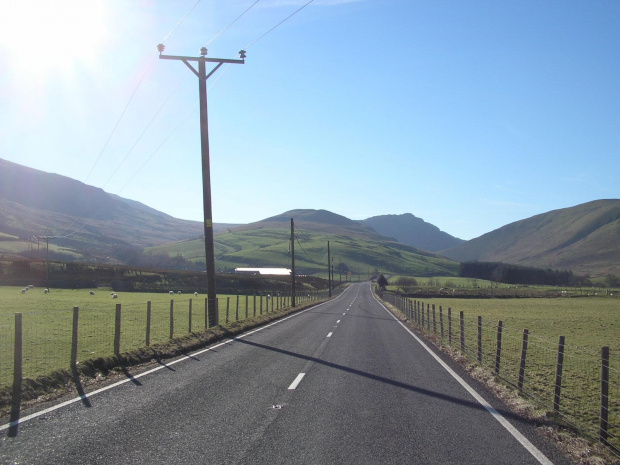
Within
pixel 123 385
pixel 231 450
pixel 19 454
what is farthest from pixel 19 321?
pixel 231 450

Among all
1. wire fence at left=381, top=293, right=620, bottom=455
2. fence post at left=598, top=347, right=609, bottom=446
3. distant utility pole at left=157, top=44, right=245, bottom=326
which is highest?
distant utility pole at left=157, top=44, right=245, bottom=326

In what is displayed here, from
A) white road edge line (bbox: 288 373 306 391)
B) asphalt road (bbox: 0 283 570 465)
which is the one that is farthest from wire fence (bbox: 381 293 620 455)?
white road edge line (bbox: 288 373 306 391)

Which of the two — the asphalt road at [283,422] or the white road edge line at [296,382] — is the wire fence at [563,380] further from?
the white road edge line at [296,382]

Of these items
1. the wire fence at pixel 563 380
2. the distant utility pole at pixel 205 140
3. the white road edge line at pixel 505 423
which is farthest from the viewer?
the distant utility pole at pixel 205 140

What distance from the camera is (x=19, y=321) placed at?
9.98 m

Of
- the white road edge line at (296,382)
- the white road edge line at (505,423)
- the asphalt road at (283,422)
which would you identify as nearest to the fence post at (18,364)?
the asphalt road at (283,422)

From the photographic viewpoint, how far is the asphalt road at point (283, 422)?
6.24 m

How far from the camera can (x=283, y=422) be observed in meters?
7.61

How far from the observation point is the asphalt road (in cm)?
624

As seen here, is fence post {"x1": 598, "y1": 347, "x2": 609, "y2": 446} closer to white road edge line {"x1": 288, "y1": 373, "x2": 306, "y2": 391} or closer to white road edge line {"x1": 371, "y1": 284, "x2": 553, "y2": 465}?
white road edge line {"x1": 371, "y1": 284, "x2": 553, "y2": 465}


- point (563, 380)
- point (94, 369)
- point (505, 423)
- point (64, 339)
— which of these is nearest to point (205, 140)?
point (64, 339)

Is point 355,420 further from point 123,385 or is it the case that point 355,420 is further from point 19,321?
point 19,321

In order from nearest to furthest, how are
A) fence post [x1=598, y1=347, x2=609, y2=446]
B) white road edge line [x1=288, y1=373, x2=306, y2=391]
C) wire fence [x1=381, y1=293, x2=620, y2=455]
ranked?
fence post [x1=598, y1=347, x2=609, y2=446]
wire fence [x1=381, y1=293, x2=620, y2=455]
white road edge line [x1=288, y1=373, x2=306, y2=391]

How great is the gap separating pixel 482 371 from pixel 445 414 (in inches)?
Answer: 186
